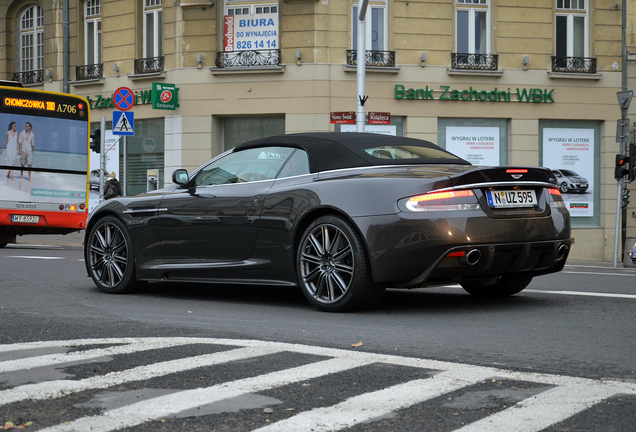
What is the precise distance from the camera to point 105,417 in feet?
11.5

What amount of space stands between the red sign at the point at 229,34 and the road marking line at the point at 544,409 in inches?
830

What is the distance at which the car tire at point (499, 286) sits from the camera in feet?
24.7

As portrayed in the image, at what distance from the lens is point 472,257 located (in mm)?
6316

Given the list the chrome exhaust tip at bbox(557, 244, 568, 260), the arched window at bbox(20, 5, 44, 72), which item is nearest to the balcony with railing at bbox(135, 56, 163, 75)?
the arched window at bbox(20, 5, 44, 72)

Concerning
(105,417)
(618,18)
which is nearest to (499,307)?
(105,417)

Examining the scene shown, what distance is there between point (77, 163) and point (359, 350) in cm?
1553

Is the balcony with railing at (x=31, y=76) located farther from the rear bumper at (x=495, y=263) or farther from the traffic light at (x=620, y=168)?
the rear bumper at (x=495, y=263)

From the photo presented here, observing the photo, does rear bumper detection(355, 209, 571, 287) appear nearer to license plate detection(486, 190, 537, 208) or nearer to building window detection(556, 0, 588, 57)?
license plate detection(486, 190, 537, 208)

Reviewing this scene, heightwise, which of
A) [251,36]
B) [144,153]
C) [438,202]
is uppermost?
[251,36]

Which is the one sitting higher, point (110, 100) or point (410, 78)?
point (410, 78)

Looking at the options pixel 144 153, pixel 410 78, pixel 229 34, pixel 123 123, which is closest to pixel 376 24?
pixel 410 78

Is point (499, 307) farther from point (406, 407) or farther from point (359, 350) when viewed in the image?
point (406, 407)

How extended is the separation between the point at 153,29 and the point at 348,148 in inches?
777

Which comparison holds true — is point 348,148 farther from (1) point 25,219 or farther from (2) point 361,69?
(1) point 25,219
